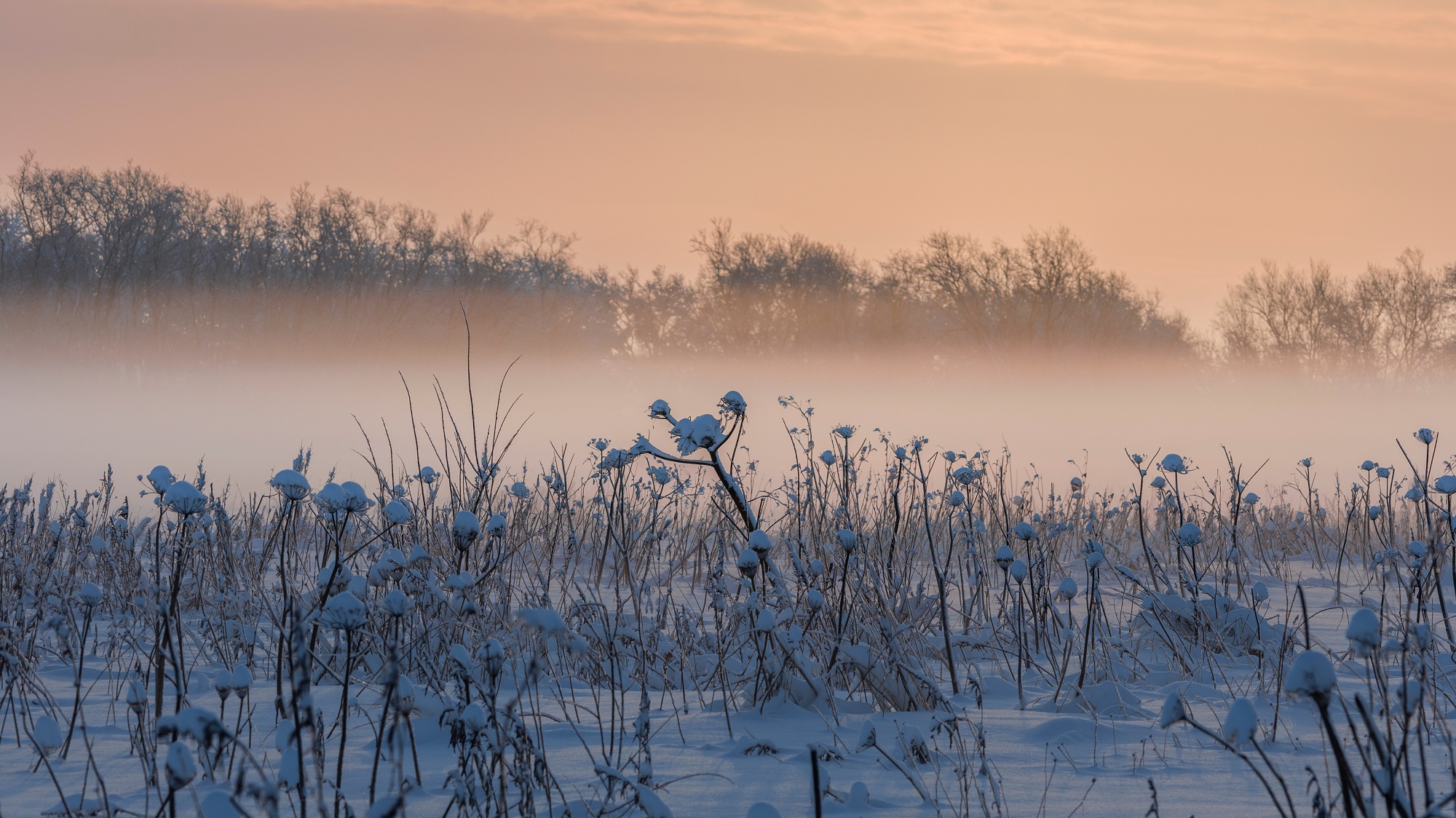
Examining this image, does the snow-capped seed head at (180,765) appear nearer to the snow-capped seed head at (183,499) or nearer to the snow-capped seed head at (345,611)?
the snow-capped seed head at (345,611)

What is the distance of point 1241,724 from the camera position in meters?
1.21

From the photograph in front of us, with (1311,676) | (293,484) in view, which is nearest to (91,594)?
(293,484)

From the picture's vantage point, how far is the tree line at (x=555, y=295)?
3316 cm

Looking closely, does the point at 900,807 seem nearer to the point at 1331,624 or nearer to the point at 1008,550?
the point at 1008,550

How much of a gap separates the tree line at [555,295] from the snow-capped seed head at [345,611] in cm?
3182

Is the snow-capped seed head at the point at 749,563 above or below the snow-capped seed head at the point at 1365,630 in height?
above

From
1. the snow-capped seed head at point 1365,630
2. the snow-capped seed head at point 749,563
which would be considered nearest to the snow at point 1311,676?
the snow-capped seed head at point 1365,630

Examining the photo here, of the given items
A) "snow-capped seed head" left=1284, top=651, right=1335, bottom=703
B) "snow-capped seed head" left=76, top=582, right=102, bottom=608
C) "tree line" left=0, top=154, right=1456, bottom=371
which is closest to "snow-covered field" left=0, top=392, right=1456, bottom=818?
"snow-capped seed head" left=1284, top=651, right=1335, bottom=703

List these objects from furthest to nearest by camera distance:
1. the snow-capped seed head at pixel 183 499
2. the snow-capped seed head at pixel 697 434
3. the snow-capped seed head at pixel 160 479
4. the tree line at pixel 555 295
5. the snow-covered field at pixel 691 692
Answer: the tree line at pixel 555 295 → the snow-capped seed head at pixel 697 434 → the snow-capped seed head at pixel 160 479 → the snow-capped seed head at pixel 183 499 → the snow-covered field at pixel 691 692

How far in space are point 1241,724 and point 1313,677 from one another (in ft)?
0.65

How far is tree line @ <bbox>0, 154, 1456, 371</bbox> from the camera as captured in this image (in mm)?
33156

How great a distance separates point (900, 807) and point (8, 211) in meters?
39.5

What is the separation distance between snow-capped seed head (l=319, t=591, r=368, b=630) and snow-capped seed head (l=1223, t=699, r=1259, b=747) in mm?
1356

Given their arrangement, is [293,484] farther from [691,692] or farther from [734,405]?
[691,692]
